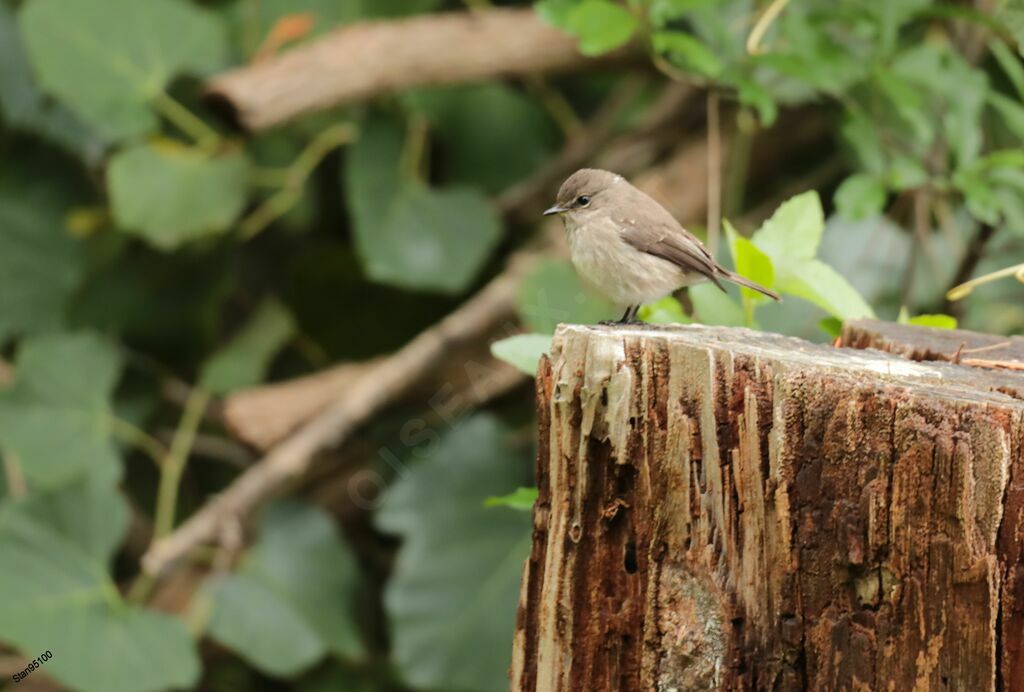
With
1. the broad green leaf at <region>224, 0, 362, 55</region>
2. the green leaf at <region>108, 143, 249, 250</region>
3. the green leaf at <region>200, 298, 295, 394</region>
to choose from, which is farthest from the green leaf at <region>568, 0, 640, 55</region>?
the green leaf at <region>200, 298, 295, 394</region>

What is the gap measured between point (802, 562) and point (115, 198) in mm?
2894

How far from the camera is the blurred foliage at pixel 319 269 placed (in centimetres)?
331

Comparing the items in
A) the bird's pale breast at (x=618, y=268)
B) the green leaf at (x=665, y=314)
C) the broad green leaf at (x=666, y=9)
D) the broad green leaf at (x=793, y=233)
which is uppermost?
the broad green leaf at (x=666, y=9)

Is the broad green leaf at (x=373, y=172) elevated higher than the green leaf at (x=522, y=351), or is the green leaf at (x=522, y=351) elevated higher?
the broad green leaf at (x=373, y=172)

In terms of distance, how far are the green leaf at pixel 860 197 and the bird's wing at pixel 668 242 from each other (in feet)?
1.29

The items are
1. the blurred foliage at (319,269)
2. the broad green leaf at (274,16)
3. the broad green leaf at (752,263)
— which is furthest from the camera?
the broad green leaf at (274,16)

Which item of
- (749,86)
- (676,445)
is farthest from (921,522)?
(749,86)

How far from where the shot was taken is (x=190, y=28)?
13.2ft

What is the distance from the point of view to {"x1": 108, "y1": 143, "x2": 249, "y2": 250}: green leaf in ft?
12.5

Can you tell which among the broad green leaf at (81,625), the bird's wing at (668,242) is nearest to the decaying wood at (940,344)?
the bird's wing at (668,242)

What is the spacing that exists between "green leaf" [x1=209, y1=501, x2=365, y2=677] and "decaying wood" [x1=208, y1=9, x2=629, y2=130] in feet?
4.46

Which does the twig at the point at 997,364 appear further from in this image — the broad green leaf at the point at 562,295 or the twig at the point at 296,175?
the twig at the point at 296,175

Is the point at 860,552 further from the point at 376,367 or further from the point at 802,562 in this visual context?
the point at 376,367

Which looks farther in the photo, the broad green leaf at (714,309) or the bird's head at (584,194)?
the bird's head at (584,194)
